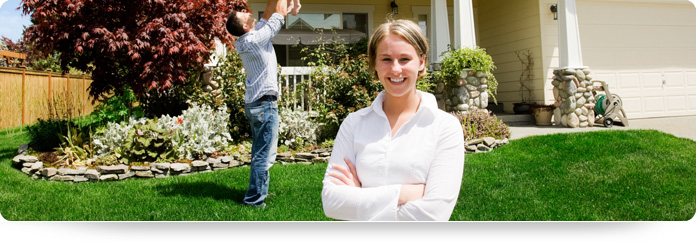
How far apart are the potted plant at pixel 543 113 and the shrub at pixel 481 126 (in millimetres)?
1676

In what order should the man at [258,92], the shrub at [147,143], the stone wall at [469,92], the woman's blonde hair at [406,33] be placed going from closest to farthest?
1. the woman's blonde hair at [406,33]
2. the man at [258,92]
3. the shrub at [147,143]
4. the stone wall at [469,92]

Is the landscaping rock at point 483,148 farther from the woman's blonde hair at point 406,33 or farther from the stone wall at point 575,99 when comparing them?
the woman's blonde hair at point 406,33

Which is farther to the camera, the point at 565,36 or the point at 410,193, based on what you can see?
the point at 565,36

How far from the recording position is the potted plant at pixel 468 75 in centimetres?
523

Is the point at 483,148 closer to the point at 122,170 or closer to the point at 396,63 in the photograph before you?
the point at 122,170

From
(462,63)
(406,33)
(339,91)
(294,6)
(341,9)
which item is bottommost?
(406,33)

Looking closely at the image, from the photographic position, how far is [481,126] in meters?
4.64

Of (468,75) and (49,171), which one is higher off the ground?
(468,75)

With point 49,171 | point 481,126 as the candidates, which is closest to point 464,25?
point 481,126

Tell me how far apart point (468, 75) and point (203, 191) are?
354 cm

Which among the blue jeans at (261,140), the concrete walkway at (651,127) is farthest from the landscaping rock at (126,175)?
the concrete walkway at (651,127)

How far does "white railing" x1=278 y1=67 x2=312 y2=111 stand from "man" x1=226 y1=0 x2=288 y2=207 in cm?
189

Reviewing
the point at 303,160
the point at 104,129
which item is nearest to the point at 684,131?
the point at 303,160

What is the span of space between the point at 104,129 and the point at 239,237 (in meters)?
2.46
